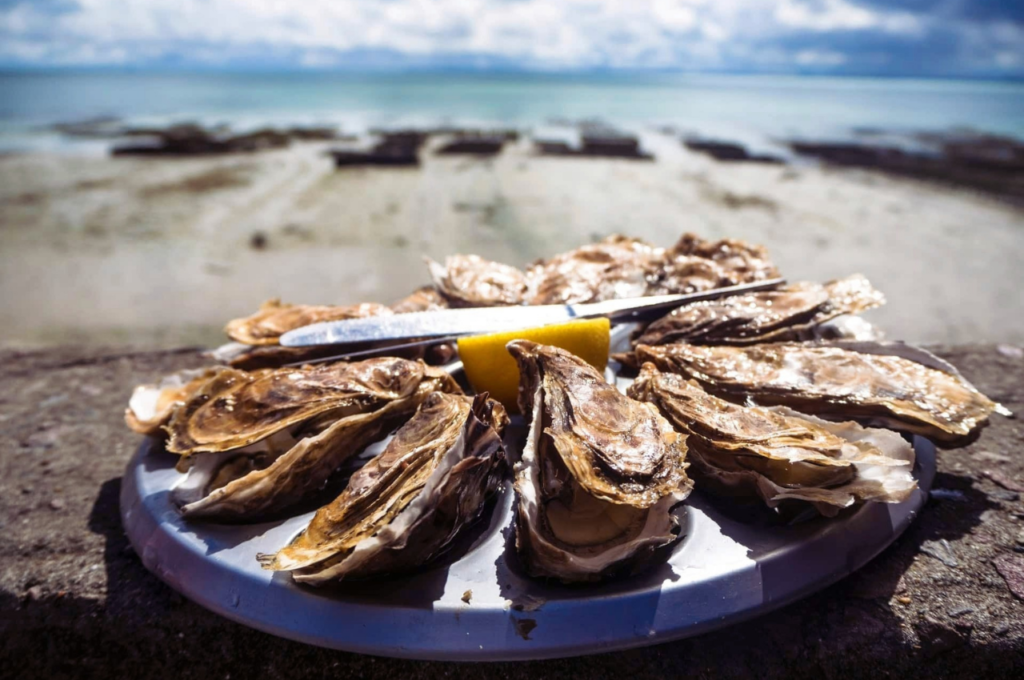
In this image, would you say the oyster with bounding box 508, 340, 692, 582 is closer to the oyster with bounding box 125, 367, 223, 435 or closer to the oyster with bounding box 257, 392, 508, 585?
the oyster with bounding box 257, 392, 508, 585

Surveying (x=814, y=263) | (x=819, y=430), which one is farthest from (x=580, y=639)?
(x=814, y=263)

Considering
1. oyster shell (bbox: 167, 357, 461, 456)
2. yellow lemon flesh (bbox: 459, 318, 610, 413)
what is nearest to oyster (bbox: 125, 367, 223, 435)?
oyster shell (bbox: 167, 357, 461, 456)

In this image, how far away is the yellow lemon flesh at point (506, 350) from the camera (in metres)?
1.66

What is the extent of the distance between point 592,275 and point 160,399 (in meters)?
1.49

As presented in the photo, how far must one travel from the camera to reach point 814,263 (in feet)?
18.9

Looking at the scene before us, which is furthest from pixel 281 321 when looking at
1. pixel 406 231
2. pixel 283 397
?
pixel 406 231

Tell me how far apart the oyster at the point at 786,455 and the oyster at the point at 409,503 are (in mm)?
480

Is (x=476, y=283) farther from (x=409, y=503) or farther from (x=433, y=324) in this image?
(x=409, y=503)

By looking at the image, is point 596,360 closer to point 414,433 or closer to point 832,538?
point 414,433

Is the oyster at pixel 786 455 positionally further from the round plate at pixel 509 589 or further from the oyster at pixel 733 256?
the oyster at pixel 733 256

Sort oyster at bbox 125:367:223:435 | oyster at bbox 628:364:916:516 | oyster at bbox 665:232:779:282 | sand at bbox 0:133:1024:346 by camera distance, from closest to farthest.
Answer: oyster at bbox 628:364:916:516 → oyster at bbox 125:367:223:435 → oyster at bbox 665:232:779:282 → sand at bbox 0:133:1024:346

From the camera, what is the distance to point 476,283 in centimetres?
225

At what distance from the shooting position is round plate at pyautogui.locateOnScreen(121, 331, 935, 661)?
3.65 feet

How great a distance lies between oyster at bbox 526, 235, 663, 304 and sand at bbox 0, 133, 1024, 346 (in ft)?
10.2
